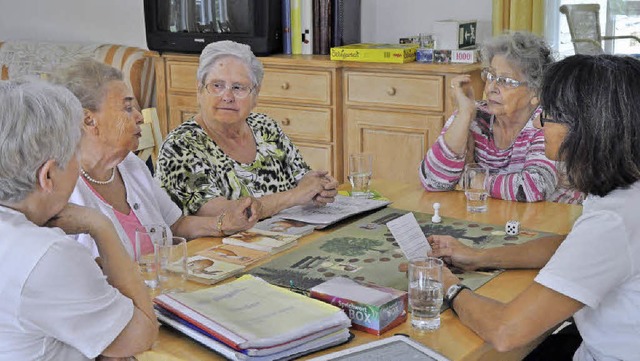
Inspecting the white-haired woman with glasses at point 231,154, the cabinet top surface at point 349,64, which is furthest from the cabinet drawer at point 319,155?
the white-haired woman with glasses at point 231,154

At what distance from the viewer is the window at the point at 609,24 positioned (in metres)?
4.34

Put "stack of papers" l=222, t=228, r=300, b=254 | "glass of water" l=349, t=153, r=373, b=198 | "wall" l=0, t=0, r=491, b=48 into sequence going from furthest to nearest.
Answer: "wall" l=0, t=0, r=491, b=48, "glass of water" l=349, t=153, r=373, b=198, "stack of papers" l=222, t=228, r=300, b=254

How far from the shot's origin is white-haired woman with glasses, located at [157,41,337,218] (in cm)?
254

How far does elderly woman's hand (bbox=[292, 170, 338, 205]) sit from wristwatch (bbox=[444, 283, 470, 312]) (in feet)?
2.67

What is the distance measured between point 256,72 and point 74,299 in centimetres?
156

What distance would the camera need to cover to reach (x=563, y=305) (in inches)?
62.1

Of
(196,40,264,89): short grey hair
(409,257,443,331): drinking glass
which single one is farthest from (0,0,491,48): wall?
(409,257,443,331): drinking glass

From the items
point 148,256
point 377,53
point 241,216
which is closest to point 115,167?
point 241,216

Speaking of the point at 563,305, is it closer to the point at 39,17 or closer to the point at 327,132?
the point at 327,132

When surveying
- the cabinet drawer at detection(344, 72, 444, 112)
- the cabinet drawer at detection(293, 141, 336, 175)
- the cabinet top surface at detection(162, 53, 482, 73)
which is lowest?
the cabinet drawer at detection(293, 141, 336, 175)

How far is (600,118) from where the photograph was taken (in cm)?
164

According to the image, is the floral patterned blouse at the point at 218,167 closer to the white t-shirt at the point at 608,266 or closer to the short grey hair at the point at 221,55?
the short grey hair at the point at 221,55

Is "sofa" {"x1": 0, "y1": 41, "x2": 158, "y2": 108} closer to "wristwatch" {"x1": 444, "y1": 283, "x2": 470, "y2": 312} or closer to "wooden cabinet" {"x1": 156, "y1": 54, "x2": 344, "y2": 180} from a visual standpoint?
"wooden cabinet" {"x1": 156, "y1": 54, "x2": 344, "y2": 180}

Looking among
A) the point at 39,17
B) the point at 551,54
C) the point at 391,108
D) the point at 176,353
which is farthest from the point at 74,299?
the point at 39,17
